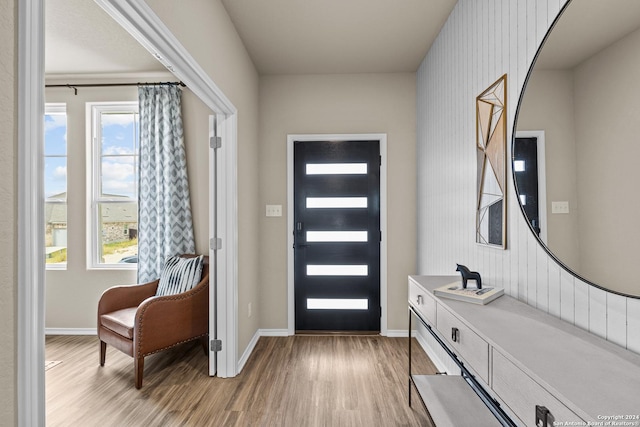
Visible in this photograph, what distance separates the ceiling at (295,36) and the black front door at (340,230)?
0.83 m

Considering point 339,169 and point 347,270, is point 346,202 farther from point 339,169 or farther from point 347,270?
point 347,270

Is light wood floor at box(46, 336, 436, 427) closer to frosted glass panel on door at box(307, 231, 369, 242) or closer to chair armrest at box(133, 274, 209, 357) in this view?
chair armrest at box(133, 274, 209, 357)

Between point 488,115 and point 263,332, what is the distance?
114 inches

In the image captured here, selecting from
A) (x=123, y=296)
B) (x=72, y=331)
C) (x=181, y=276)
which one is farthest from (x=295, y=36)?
(x=72, y=331)

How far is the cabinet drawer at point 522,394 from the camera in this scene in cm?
81

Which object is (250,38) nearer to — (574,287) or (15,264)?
(15,264)

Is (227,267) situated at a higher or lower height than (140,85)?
lower

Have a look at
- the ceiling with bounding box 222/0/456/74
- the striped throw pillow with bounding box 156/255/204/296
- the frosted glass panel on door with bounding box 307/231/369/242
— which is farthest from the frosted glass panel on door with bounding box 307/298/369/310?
the ceiling with bounding box 222/0/456/74

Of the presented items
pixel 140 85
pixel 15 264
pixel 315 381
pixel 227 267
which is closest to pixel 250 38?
pixel 140 85

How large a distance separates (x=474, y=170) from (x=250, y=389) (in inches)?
85.1

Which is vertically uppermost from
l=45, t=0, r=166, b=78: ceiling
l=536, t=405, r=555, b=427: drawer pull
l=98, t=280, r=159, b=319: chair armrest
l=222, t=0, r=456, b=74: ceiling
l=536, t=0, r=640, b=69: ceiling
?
l=222, t=0, r=456, b=74: ceiling

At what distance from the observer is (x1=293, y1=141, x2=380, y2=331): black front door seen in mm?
3494

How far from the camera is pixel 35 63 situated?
0.86 meters

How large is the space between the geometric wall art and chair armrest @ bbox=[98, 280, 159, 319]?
2.82 m
